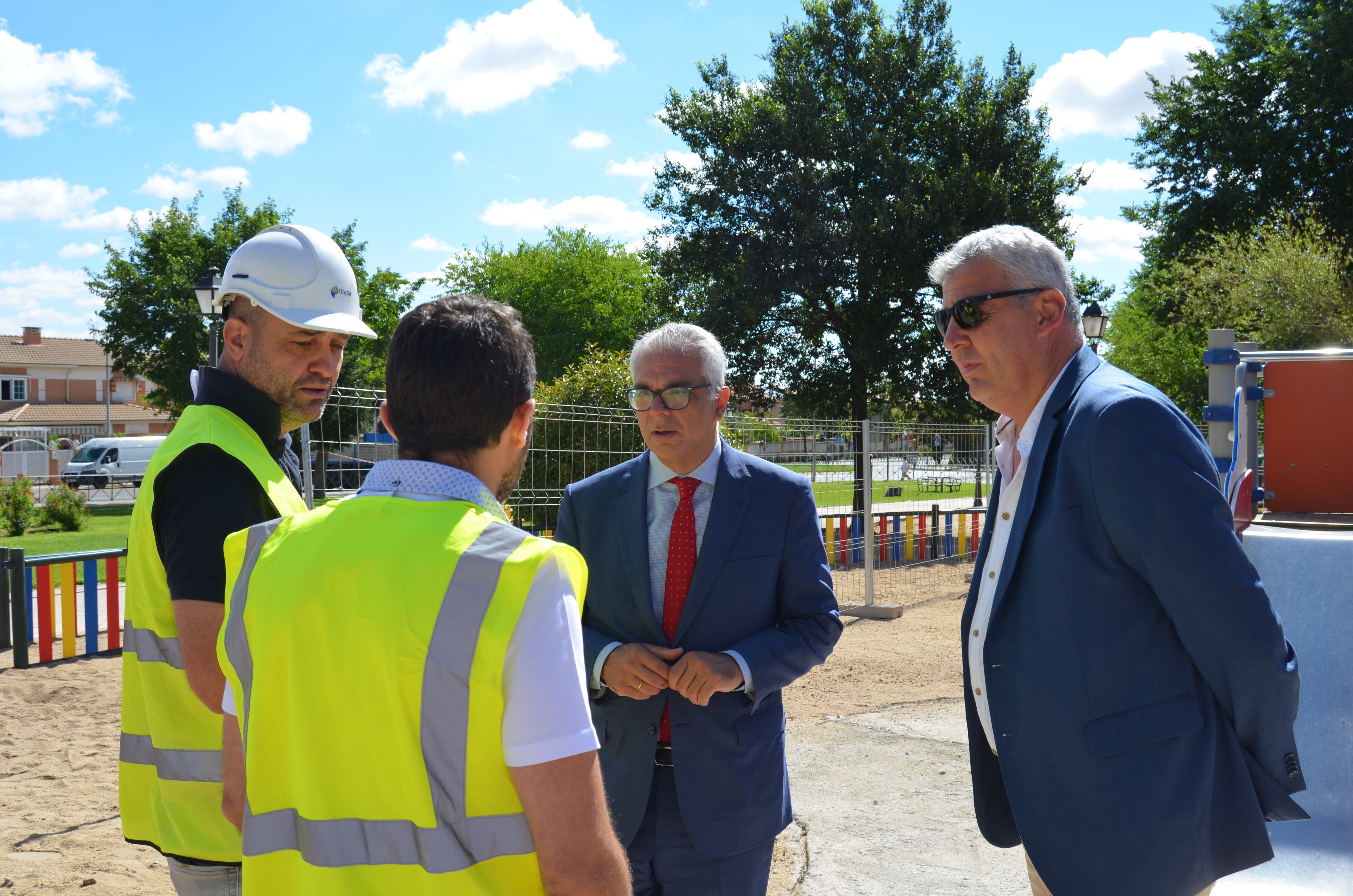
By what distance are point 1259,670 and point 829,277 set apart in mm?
21023

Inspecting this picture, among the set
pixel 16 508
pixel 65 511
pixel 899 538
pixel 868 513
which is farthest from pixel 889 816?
pixel 65 511

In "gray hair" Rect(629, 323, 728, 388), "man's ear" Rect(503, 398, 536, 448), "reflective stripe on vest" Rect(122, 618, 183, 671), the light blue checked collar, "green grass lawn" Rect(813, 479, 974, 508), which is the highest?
"gray hair" Rect(629, 323, 728, 388)

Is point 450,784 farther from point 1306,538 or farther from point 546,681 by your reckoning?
point 1306,538

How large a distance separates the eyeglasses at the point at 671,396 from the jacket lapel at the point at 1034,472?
1.04 meters

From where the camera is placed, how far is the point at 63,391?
71250 millimetres

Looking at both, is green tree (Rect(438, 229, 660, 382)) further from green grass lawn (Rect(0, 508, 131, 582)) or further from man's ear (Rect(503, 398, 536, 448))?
man's ear (Rect(503, 398, 536, 448))

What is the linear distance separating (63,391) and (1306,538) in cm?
8478

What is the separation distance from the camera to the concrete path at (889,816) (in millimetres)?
3930

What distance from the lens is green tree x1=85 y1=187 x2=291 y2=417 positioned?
30625mm

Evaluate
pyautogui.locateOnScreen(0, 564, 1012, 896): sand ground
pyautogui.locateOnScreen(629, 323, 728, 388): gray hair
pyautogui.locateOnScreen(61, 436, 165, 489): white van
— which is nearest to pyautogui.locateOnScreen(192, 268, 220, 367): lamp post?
pyautogui.locateOnScreen(0, 564, 1012, 896): sand ground

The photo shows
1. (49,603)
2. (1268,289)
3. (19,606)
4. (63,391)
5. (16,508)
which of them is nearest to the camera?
(19,606)

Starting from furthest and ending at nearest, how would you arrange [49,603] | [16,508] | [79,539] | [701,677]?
[16,508], [79,539], [49,603], [701,677]

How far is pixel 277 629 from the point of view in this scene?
131 cm

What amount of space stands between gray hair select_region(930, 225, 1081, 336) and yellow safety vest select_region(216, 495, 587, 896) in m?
1.52
